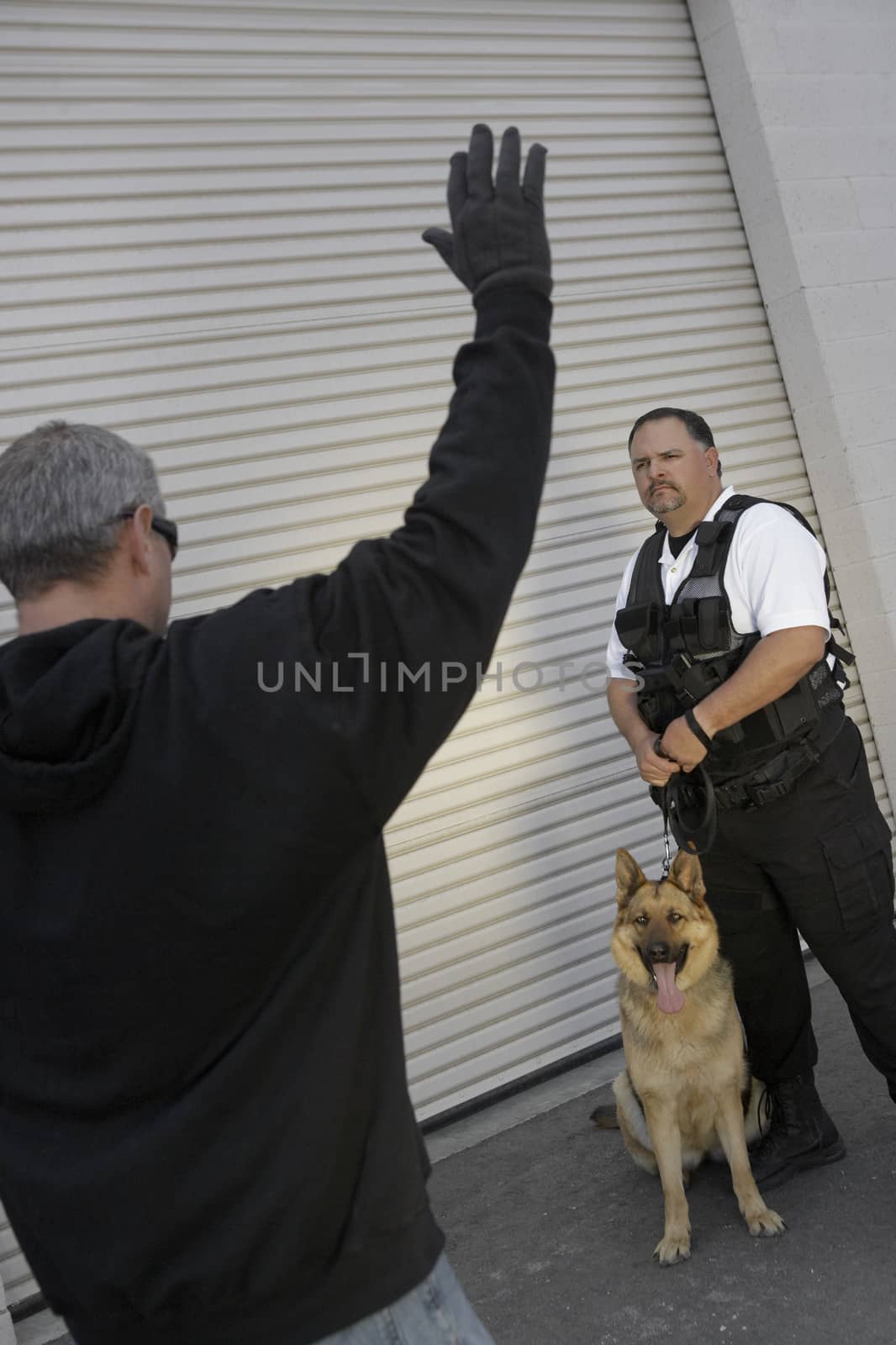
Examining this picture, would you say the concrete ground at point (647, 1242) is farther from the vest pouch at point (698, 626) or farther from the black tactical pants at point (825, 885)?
the vest pouch at point (698, 626)

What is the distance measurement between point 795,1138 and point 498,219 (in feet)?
10.3

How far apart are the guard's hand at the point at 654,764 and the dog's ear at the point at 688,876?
21 cm

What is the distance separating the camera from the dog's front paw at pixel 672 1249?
3240mm

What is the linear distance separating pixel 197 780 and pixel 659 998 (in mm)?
2595

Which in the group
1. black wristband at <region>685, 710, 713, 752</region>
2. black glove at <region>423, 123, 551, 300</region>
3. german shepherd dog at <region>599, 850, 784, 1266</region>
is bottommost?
german shepherd dog at <region>599, 850, 784, 1266</region>

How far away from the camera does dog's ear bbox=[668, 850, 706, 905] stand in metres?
3.43

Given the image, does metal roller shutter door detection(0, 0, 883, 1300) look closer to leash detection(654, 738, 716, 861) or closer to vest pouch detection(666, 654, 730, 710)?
leash detection(654, 738, 716, 861)

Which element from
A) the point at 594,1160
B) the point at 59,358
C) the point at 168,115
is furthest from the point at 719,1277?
the point at 168,115

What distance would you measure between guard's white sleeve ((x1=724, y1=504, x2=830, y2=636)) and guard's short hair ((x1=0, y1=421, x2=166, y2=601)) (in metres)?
2.26

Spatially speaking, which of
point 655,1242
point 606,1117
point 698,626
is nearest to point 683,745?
point 698,626

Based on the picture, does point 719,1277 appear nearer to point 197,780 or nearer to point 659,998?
point 659,998

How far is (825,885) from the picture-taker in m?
3.27

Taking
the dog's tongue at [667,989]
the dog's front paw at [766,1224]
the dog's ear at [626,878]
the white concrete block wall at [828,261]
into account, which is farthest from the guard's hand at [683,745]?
the white concrete block wall at [828,261]

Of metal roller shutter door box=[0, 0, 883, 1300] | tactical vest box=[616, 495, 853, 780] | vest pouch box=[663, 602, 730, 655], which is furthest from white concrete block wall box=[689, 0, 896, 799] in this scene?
vest pouch box=[663, 602, 730, 655]
